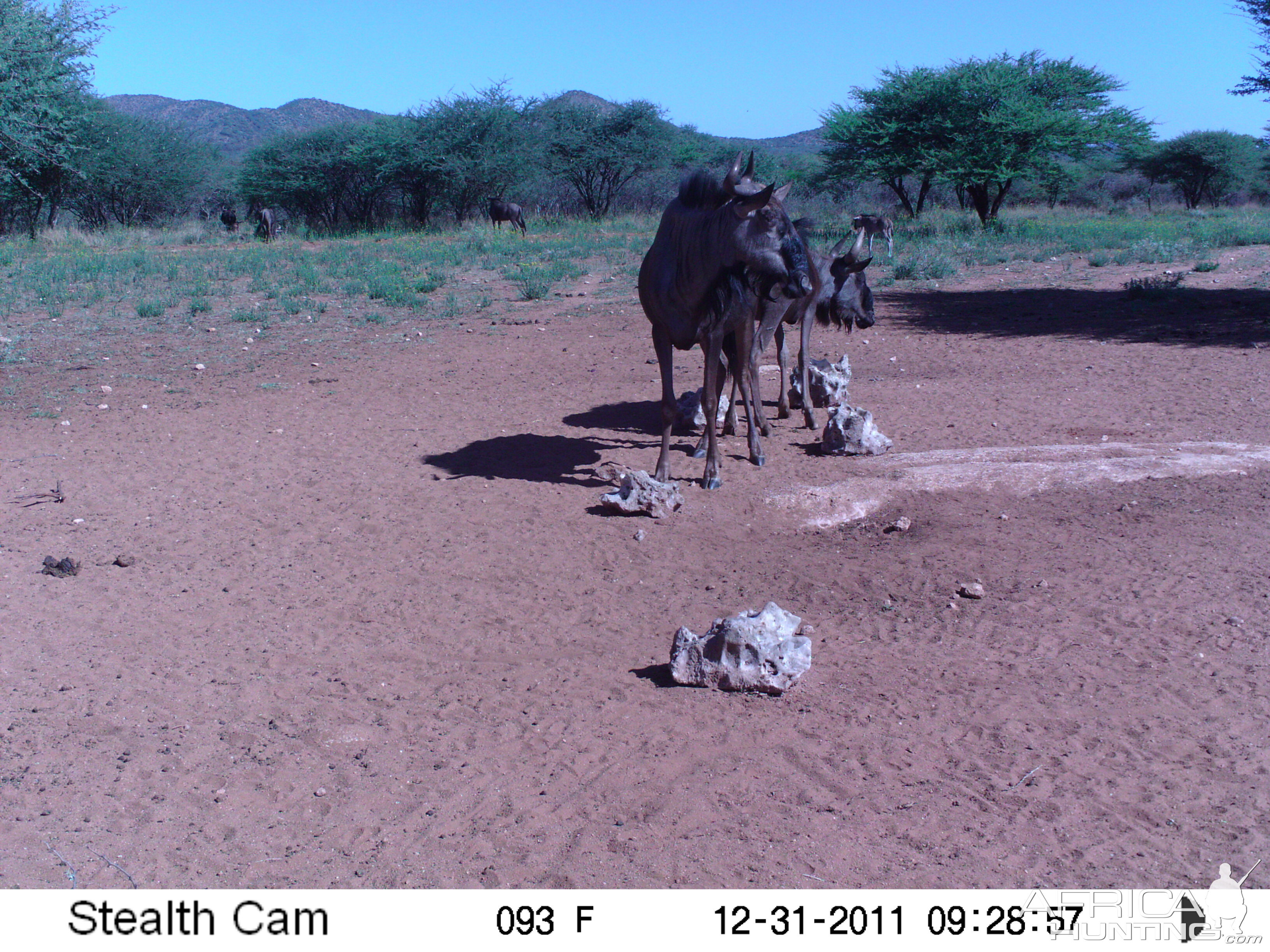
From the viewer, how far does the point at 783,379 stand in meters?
8.48

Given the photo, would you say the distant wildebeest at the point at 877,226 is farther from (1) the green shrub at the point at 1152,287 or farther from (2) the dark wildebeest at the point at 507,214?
(2) the dark wildebeest at the point at 507,214

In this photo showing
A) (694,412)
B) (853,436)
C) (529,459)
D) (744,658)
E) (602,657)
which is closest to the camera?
(744,658)

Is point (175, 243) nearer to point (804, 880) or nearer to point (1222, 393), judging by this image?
point (1222, 393)

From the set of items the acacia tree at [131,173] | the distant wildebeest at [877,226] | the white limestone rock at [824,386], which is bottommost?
the white limestone rock at [824,386]

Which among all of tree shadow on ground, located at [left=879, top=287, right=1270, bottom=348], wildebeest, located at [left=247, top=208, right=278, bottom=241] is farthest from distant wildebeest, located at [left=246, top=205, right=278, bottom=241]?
tree shadow on ground, located at [left=879, top=287, right=1270, bottom=348]

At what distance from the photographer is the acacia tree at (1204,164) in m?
41.5

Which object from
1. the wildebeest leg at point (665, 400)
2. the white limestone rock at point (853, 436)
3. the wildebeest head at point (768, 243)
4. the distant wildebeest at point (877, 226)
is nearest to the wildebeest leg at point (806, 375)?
the white limestone rock at point (853, 436)

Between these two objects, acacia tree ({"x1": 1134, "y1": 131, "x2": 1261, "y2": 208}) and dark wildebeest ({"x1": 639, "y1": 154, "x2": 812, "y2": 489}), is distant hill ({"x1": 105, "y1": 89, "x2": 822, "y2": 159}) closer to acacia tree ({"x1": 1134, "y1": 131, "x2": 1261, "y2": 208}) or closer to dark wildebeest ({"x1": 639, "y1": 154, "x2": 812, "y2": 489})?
acacia tree ({"x1": 1134, "y1": 131, "x2": 1261, "y2": 208})

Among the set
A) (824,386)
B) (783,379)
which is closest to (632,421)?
(783,379)

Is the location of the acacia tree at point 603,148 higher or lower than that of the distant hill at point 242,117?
lower

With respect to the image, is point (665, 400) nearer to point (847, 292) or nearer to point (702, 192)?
point (702, 192)

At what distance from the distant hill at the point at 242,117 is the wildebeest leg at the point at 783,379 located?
3419 inches

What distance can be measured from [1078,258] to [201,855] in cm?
1922

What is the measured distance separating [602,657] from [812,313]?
18.1 ft
